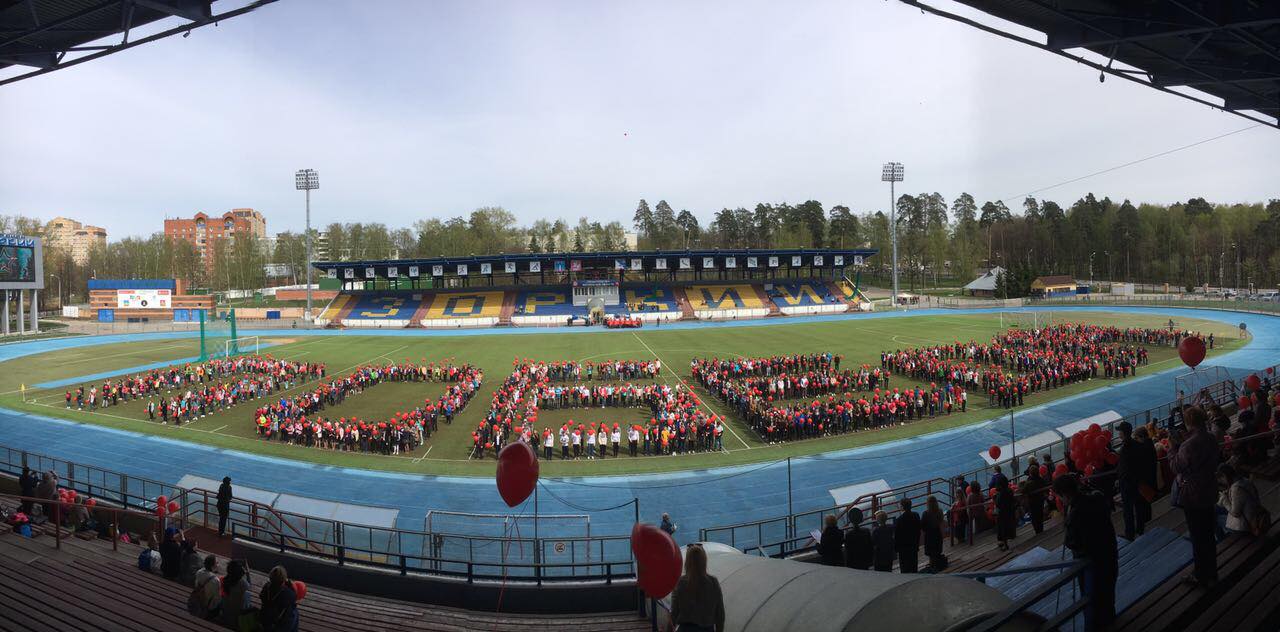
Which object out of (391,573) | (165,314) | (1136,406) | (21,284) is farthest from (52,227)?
(1136,406)

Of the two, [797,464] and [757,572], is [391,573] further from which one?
[797,464]

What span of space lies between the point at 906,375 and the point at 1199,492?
87.8 feet

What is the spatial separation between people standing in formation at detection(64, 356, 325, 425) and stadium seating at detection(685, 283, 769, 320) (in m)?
38.3

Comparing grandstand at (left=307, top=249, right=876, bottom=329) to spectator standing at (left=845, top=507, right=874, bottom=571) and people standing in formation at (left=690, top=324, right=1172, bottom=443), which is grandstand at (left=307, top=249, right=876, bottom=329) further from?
spectator standing at (left=845, top=507, right=874, bottom=571)

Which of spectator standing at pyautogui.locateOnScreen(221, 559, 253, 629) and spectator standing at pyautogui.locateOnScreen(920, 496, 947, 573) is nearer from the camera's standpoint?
spectator standing at pyautogui.locateOnScreen(221, 559, 253, 629)

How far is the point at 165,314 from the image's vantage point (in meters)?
70.8

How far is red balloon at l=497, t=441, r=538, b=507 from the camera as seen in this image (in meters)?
7.05

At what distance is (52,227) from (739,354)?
112362 mm

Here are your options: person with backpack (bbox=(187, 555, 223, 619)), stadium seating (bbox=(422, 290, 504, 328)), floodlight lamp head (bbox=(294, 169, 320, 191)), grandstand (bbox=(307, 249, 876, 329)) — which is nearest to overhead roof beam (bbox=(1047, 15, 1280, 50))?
person with backpack (bbox=(187, 555, 223, 619))

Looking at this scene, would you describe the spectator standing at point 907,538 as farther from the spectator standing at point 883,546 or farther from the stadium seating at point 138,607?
the stadium seating at point 138,607

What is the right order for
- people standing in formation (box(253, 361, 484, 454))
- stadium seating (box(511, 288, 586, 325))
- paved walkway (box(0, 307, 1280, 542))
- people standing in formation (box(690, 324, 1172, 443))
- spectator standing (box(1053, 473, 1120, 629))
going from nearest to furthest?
spectator standing (box(1053, 473, 1120, 629)) → paved walkway (box(0, 307, 1280, 542)) → people standing in formation (box(253, 361, 484, 454)) → people standing in formation (box(690, 324, 1172, 443)) → stadium seating (box(511, 288, 586, 325))

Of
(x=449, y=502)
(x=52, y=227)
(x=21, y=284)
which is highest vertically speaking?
(x=52, y=227)

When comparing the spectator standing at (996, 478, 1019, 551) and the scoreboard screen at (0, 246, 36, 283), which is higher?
the scoreboard screen at (0, 246, 36, 283)

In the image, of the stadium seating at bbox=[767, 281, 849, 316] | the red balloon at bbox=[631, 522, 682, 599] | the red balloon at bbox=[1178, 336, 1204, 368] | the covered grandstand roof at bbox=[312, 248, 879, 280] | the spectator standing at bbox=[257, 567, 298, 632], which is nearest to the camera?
the red balloon at bbox=[631, 522, 682, 599]
